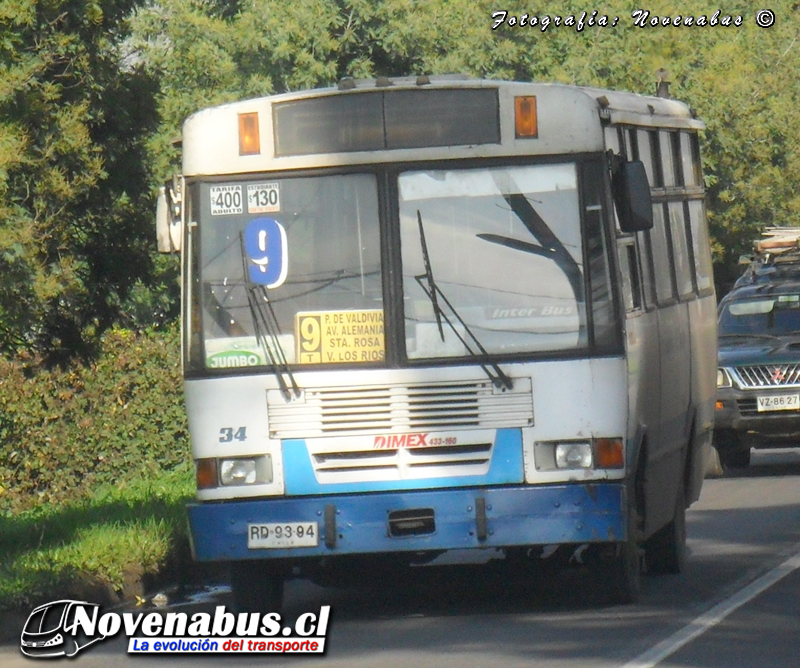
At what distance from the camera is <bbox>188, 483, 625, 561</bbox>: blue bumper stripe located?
29.5ft

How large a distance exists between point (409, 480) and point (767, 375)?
1004 cm

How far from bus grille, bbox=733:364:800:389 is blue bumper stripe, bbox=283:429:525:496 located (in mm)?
9860

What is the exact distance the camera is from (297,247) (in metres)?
9.32

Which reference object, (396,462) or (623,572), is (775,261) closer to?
(623,572)

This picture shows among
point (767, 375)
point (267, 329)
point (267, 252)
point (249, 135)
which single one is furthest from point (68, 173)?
point (767, 375)

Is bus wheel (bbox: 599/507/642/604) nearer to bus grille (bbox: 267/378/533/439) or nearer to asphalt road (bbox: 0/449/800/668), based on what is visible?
asphalt road (bbox: 0/449/800/668)

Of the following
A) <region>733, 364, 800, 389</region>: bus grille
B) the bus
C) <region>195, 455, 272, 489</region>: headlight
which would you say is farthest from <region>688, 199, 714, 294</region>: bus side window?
<region>733, 364, 800, 389</region>: bus grille

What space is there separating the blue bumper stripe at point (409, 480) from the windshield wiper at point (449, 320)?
0.27 meters

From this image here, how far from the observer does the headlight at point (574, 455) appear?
9.09m

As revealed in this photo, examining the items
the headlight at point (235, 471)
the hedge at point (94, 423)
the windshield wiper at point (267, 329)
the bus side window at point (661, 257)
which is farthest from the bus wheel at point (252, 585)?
the hedge at point (94, 423)

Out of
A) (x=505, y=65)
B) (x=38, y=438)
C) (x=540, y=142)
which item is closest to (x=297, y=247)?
(x=540, y=142)

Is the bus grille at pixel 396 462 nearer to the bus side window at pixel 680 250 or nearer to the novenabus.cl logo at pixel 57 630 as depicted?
the novenabus.cl logo at pixel 57 630

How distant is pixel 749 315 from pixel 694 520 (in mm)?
5676

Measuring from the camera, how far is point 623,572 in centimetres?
966
